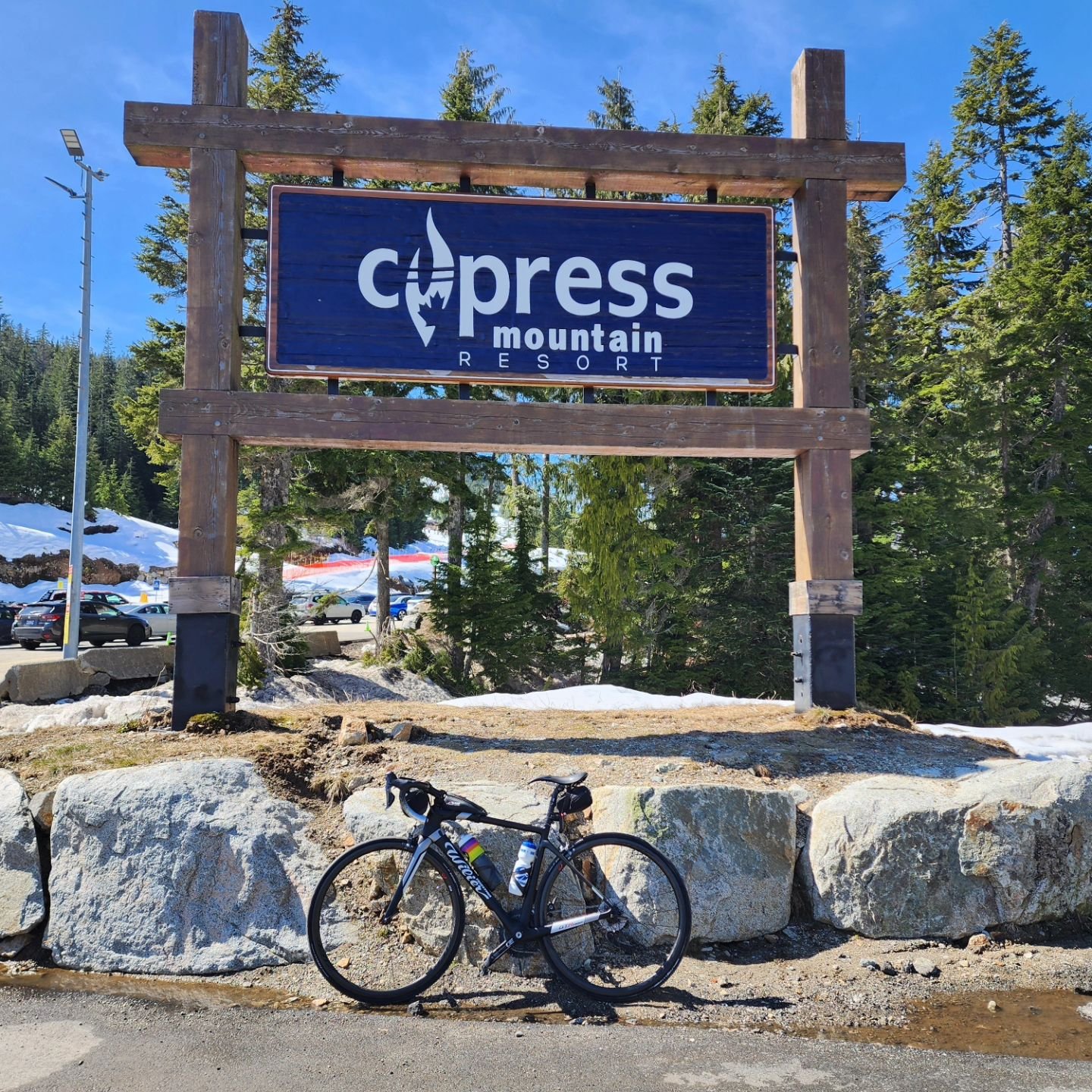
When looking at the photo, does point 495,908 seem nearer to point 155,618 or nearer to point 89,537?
point 155,618

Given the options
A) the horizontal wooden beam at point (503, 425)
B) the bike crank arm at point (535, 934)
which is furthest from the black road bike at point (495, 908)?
the horizontal wooden beam at point (503, 425)

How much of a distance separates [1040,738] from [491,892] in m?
6.08

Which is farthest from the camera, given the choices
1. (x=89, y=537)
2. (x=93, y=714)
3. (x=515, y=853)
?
(x=89, y=537)

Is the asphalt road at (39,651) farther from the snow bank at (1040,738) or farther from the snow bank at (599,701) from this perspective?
the snow bank at (1040,738)

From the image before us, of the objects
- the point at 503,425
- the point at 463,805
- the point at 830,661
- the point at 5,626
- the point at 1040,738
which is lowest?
the point at 1040,738

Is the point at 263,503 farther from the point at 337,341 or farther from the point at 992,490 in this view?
the point at 992,490

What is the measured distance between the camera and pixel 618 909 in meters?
4.62

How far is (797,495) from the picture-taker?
7.96 m

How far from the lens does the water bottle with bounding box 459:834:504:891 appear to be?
4531mm

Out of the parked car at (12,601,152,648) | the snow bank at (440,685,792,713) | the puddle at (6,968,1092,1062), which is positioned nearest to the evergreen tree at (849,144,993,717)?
the snow bank at (440,685,792,713)

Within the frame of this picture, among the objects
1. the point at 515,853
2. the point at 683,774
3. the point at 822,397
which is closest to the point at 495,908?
the point at 515,853

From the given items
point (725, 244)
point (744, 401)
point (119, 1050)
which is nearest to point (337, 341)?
point (725, 244)

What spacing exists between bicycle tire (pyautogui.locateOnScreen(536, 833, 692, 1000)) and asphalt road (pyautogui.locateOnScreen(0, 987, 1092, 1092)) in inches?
22.6

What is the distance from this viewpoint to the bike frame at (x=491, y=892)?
4422 mm
